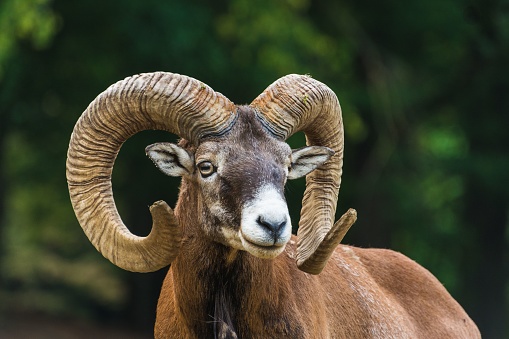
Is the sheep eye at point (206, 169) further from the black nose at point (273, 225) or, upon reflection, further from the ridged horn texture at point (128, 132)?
the black nose at point (273, 225)

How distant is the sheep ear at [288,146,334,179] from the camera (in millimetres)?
10609

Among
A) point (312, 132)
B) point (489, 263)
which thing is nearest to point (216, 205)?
point (312, 132)

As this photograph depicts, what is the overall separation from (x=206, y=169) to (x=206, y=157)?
11 centimetres

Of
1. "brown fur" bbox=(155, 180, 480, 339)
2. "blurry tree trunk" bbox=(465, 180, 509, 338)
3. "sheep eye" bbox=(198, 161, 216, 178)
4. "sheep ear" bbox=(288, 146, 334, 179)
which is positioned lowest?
"blurry tree trunk" bbox=(465, 180, 509, 338)

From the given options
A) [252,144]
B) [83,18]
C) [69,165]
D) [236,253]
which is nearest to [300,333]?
[236,253]

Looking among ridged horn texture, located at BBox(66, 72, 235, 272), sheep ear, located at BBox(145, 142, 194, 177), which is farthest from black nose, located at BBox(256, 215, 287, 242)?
sheep ear, located at BBox(145, 142, 194, 177)

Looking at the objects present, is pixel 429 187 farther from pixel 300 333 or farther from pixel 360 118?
pixel 300 333

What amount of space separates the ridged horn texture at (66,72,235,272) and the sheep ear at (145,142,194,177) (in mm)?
190

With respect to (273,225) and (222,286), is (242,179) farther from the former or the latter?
(222,286)

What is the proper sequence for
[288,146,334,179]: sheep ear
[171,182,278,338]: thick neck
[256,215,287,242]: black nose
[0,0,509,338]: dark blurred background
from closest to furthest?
[256,215,287,242]: black nose, [171,182,278,338]: thick neck, [288,146,334,179]: sheep ear, [0,0,509,338]: dark blurred background

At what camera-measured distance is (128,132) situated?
35.1 ft

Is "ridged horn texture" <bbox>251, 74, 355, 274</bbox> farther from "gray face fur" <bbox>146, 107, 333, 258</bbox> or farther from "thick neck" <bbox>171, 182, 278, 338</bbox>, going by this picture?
"thick neck" <bbox>171, 182, 278, 338</bbox>

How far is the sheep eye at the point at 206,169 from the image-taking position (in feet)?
32.7

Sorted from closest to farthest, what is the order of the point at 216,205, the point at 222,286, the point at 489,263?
the point at 216,205 → the point at 222,286 → the point at 489,263
